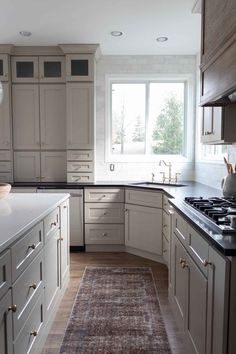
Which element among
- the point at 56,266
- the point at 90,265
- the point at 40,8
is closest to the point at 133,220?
the point at 90,265

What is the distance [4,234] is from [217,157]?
2.82 metres

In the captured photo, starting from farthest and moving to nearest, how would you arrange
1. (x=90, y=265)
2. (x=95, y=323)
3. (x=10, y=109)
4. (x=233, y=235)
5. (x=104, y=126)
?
1. (x=104, y=126)
2. (x=10, y=109)
3. (x=90, y=265)
4. (x=95, y=323)
5. (x=233, y=235)

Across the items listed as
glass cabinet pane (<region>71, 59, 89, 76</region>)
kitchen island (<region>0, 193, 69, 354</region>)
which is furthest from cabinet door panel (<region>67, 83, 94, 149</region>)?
kitchen island (<region>0, 193, 69, 354</region>)


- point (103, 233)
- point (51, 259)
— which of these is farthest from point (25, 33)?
point (51, 259)

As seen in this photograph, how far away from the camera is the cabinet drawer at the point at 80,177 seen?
421cm

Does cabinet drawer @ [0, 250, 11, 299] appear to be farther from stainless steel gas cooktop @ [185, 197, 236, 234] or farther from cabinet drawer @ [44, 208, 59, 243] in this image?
stainless steel gas cooktop @ [185, 197, 236, 234]

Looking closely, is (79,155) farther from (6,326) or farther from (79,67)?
(6,326)

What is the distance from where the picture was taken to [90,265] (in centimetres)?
355

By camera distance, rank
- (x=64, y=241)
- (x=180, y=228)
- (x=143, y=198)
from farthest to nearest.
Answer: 1. (x=143, y=198)
2. (x=64, y=241)
3. (x=180, y=228)

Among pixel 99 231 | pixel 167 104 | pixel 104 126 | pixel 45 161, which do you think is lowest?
pixel 99 231

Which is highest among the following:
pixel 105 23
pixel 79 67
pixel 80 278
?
pixel 105 23

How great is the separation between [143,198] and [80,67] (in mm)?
1937

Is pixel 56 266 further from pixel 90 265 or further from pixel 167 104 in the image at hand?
pixel 167 104

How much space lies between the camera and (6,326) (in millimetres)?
1338
